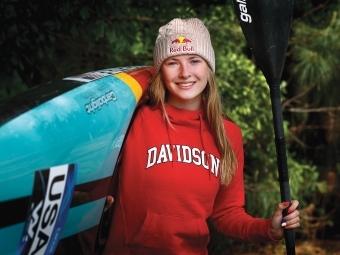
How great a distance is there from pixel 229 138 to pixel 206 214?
0.33 m

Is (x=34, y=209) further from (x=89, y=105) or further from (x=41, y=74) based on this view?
(x=41, y=74)

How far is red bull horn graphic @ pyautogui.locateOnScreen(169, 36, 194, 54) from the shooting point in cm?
297

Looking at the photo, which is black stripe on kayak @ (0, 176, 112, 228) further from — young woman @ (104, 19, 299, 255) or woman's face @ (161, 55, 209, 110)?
woman's face @ (161, 55, 209, 110)

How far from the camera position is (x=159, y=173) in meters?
2.85

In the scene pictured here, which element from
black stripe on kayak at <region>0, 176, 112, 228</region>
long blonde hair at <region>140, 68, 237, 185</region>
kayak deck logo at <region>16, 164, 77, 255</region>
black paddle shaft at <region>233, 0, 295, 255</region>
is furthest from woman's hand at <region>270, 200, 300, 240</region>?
kayak deck logo at <region>16, 164, 77, 255</region>

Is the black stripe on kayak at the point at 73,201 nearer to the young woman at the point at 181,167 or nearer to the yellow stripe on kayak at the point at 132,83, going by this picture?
the young woman at the point at 181,167

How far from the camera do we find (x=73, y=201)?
2531mm

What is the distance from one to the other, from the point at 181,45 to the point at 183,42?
2 cm

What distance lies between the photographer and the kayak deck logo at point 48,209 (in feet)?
7.52

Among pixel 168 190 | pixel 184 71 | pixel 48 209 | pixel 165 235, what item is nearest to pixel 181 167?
pixel 168 190

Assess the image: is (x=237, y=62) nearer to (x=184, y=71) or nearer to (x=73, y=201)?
(x=184, y=71)

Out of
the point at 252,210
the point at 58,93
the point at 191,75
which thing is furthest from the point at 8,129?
the point at 252,210

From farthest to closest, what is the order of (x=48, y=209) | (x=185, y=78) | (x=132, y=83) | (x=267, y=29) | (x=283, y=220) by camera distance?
(x=267, y=29) < (x=132, y=83) < (x=185, y=78) < (x=283, y=220) < (x=48, y=209)

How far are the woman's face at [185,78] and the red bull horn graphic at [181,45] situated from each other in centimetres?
3
